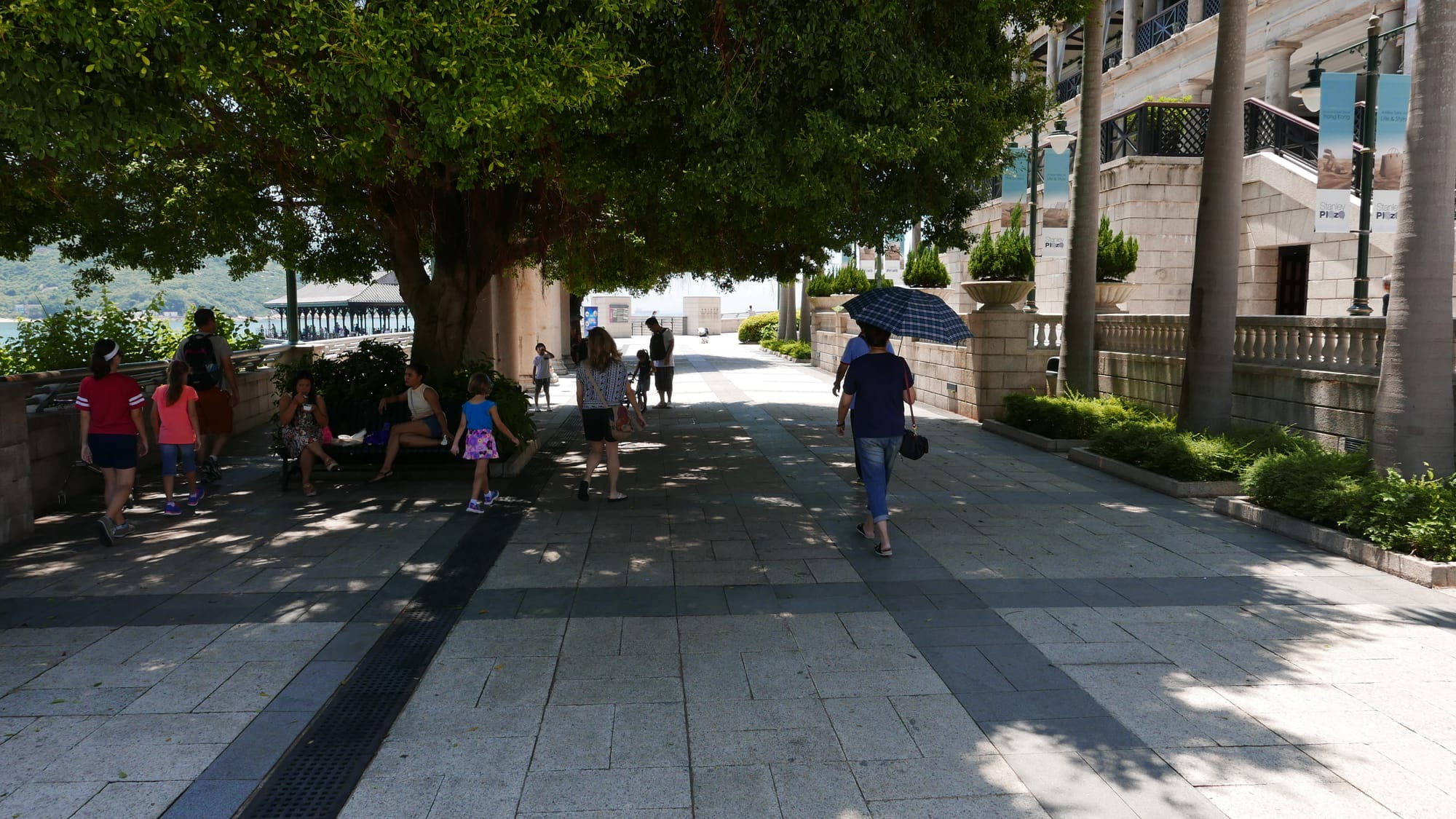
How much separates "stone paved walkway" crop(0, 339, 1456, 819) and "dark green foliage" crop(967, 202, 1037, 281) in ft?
26.5

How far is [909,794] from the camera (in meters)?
3.88

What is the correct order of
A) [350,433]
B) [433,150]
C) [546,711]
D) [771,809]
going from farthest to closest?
[350,433]
[433,150]
[546,711]
[771,809]

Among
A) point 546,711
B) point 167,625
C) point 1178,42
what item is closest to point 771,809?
point 546,711

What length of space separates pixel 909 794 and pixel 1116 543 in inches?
191

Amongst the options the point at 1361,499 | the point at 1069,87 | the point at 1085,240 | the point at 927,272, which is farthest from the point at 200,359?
the point at 1069,87

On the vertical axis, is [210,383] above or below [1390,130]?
below

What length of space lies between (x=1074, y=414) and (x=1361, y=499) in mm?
5713

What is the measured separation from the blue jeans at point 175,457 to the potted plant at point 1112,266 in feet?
46.4

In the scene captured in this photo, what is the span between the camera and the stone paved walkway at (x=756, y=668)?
395 centimetres

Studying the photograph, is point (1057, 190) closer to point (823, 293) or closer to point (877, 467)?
point (877, 467)

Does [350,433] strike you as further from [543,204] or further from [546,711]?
[546,711]

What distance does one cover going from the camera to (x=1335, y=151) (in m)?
11.4

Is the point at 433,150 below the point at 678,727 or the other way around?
the other way around

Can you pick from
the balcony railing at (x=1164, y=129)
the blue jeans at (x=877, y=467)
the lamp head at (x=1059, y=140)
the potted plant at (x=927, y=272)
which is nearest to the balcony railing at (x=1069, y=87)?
the balcony railing at (x=1164, y=129)
